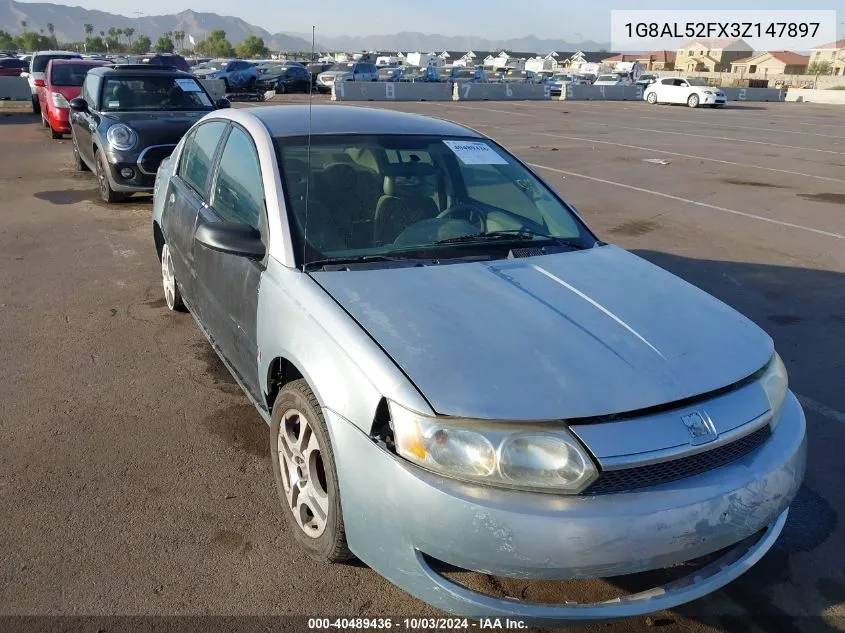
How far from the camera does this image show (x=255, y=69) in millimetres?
33812

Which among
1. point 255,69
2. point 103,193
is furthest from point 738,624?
point 255,69

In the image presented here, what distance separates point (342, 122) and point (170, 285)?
84.3 inches

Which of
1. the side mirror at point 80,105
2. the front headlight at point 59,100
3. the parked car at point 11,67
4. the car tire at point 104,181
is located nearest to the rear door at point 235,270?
the car tire at point 104,181

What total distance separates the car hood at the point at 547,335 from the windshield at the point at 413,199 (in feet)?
0.86

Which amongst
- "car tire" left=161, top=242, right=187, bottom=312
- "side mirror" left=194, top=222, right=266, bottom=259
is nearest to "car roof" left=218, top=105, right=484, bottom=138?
"side mirror" left=194, top=222, right=266, bottom=259

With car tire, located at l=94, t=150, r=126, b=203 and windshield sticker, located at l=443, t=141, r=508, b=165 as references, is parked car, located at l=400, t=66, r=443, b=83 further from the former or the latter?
windshield sticker, located at l=443, t=141, r=508, b=165

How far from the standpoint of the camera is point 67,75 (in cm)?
1380

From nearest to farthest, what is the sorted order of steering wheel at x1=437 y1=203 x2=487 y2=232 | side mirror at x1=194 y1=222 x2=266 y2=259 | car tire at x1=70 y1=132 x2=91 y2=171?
side mirror at x1=194 y1=222 x2=266 y2=259, steering wheel at x1=437 y1=203 x2=487 y2=232, car tire at x1=70 y1=132 x2=91 y2=171

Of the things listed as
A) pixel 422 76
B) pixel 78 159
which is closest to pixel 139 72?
pixel 78 159

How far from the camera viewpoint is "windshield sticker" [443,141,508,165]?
12.3ft

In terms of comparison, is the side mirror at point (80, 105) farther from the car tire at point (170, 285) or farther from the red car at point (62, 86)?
the car tire at point (170, 285)

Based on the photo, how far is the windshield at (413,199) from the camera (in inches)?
122

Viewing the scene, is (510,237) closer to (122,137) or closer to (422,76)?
(122,137)

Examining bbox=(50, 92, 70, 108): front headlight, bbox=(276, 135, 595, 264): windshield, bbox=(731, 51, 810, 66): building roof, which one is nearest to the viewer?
bbox=(276, 135, 595, 264): windshield
